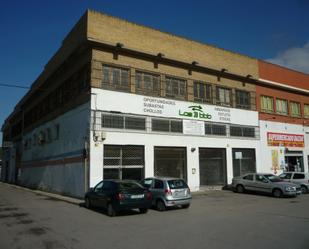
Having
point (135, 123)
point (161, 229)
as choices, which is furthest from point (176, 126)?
point (161, 229)

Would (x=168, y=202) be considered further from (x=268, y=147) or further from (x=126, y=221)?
(x=268, y=147)

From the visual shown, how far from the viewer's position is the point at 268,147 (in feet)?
94.1

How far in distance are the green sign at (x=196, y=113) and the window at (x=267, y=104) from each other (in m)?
7.21

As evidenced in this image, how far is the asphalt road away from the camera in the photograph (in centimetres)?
800

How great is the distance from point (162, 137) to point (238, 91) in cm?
963

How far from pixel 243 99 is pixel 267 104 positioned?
337 centimetres

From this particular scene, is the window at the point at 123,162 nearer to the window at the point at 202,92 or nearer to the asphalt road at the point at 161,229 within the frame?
the asphalt road at the point at 161,229

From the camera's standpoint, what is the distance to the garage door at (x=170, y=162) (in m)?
21.7

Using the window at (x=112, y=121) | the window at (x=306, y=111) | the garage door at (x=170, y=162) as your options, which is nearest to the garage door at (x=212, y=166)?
the garage door at (x=170, y=162)

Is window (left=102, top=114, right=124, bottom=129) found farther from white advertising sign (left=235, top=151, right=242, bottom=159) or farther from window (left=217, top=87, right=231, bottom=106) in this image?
white advertising sign (left=235, top=151, right=242, bottom=159)

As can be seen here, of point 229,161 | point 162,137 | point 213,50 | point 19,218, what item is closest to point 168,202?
point 19,218

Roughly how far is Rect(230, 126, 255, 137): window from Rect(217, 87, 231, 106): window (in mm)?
2124

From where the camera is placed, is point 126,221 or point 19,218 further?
point 19,218

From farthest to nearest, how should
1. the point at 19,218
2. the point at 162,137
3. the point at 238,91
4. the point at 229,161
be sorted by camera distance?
the point at 238,91, the point at 229,161, the point at 162,137, the point at 19,218
